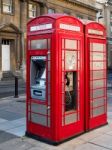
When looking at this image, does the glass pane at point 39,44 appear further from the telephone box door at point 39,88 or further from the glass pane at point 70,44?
the glass pane at point 70,44

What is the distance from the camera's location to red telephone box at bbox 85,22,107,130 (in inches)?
279

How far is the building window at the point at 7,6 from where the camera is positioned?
25109mm

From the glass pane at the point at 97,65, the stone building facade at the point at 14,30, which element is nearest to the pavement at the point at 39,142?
the glass pane at the point at 97,65

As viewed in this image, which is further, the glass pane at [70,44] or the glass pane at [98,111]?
the glass pane at [98,111]

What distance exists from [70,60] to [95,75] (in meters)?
1.04

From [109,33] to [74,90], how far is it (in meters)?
38.2

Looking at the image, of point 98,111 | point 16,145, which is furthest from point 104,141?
point 16,145

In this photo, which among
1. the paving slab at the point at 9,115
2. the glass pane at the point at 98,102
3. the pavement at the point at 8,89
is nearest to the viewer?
the glass pane at the point at 98,102

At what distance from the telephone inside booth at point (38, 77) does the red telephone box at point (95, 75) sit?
1018mm

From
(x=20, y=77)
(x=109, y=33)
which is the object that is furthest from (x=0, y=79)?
(x=109, y=33)

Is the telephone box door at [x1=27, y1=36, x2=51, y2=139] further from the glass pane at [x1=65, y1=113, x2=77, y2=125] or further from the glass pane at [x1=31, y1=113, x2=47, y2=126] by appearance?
the glass pane at [x1=65, y1=113, x2=77, y2=125]

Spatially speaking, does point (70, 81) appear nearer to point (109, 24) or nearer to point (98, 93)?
point (98, 93)

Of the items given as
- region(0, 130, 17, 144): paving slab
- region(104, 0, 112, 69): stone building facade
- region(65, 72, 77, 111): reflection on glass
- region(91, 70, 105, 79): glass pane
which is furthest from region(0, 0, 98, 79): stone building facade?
region(65, 72, 77, 111): reflection on glass

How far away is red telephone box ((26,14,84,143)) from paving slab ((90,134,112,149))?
1.47 feet
